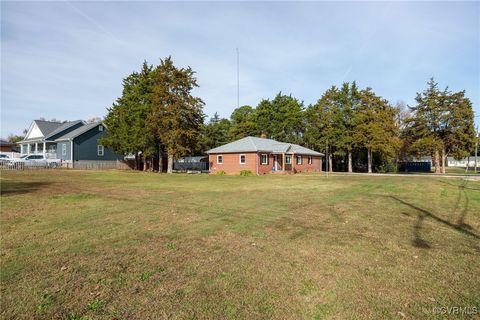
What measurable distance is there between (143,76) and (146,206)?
31.5 m

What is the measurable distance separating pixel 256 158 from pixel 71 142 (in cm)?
2464

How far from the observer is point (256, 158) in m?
33.5

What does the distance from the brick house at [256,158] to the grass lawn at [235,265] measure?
2537cm

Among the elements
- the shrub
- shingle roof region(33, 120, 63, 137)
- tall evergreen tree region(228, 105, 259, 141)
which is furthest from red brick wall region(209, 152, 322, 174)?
shingle roof region(33, 120, 63, 137)

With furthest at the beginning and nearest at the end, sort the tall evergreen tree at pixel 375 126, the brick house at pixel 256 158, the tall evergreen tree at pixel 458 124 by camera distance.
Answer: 1. the tall evergreen tree at pixel 375 126
2. the tall evergreen tree at pixel 458 124
3. the brick house at pixel 256 158

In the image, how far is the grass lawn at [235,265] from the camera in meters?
3.41

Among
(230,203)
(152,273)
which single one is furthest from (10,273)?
(230,203)

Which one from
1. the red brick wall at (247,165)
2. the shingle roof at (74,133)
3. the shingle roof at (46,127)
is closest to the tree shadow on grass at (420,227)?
the red brick wall at (247,165)

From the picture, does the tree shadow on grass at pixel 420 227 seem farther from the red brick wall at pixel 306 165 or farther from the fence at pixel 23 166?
the fence at pixel 23 166

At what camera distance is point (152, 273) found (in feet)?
14.2

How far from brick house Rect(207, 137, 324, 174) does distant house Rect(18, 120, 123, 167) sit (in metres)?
16.6

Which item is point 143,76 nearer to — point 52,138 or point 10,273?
point 52,138

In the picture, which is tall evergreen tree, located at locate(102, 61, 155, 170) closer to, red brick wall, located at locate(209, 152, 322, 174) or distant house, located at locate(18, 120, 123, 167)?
distant house, located at locate(18, 120, 123, 167)

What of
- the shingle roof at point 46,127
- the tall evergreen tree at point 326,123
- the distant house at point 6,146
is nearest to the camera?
the shingle roof at point 46,127
